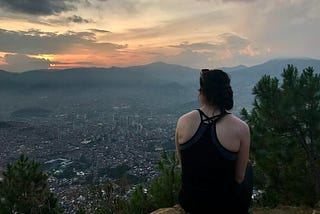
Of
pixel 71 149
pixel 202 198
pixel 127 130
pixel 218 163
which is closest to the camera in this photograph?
pixel 218 163

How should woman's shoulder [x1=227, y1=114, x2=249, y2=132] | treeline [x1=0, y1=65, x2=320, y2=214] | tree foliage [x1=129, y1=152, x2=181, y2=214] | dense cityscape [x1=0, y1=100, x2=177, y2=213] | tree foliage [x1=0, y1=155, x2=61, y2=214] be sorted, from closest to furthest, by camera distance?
woman's shoulder [x1=227, y1=114, x2=249, y2=132]
treeline [x1=0, y1=65, x2=320, y2=214]
tree foliage [x1=129, y1=152, x2=181, y2=214]
tree foliage [x1=0, y1=155, x2=61, y2=214]
dense cityscape [x1=0, y1=100, x2=177, y2=213]

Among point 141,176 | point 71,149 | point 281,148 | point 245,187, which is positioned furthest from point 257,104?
point 71,149

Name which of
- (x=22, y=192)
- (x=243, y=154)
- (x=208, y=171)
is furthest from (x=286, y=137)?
(x=22, y=192)

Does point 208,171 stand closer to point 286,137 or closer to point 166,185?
point 286,137

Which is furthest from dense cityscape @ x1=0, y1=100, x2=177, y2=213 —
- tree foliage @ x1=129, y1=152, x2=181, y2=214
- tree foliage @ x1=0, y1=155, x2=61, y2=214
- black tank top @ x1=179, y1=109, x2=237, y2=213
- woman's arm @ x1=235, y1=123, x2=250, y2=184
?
woman's arm @ x1=235, y1=123, x2=250, y2=184

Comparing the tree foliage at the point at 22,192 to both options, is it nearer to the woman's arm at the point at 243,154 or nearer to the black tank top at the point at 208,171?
the black tank top at the point at 208,171

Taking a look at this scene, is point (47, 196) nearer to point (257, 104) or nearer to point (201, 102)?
point (257, 104)

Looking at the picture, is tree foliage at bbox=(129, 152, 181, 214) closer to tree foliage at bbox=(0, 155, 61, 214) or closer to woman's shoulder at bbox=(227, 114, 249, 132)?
tree foliage at bbox=(0, 155, 61, 214)
